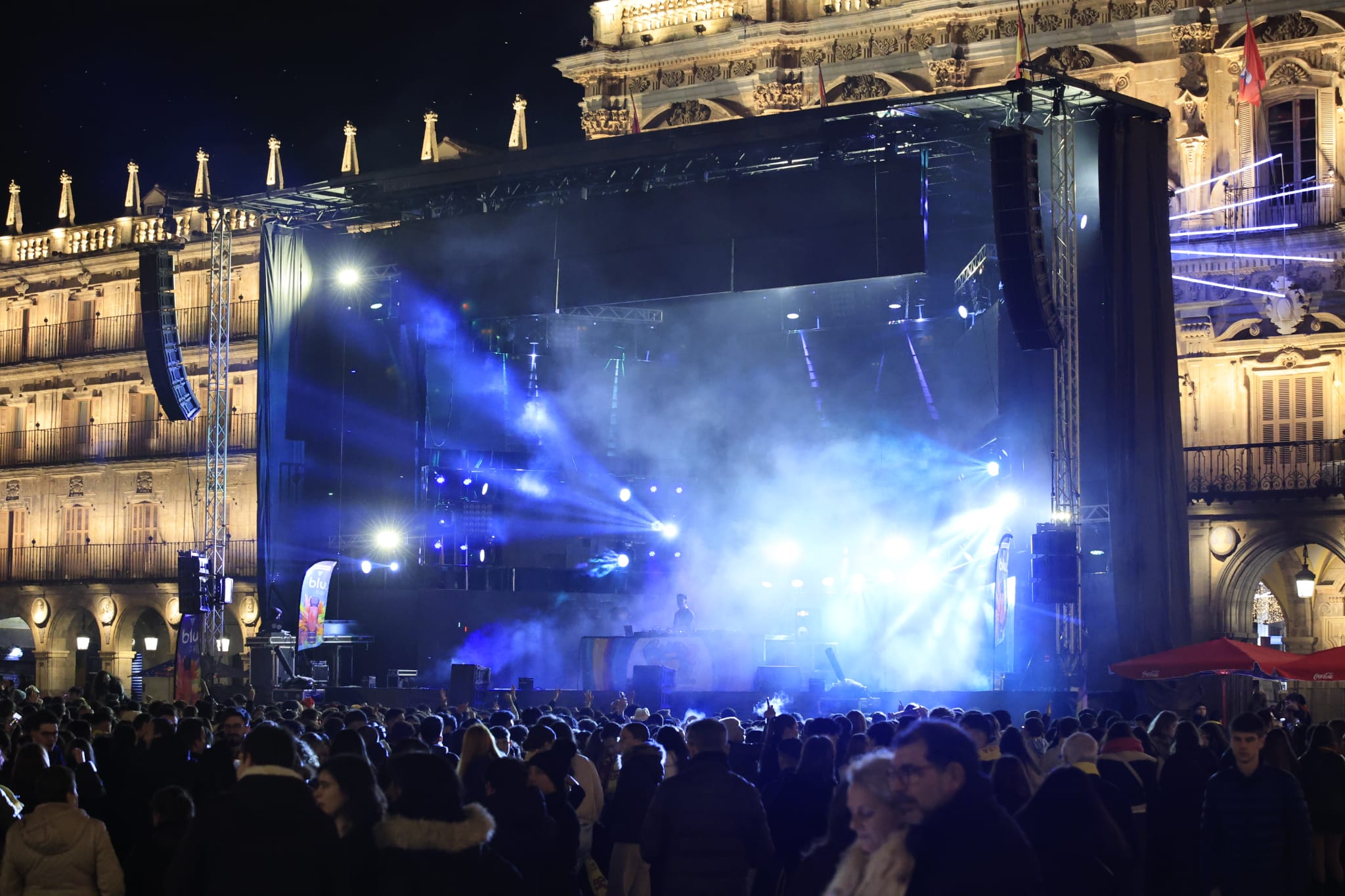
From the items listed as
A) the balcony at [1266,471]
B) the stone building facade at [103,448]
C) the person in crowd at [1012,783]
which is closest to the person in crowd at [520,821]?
the person in crowd at [1012,783]

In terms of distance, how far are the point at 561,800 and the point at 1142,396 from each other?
14414mm

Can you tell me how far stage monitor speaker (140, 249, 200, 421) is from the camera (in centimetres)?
2356

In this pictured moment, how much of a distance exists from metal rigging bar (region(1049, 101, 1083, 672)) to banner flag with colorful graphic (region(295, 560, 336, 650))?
37.0 ft

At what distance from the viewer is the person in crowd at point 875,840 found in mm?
4082

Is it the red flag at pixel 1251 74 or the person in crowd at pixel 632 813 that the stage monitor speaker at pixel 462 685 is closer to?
the person in crowd at pixel 632 813

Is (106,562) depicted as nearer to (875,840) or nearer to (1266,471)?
(1266,471)

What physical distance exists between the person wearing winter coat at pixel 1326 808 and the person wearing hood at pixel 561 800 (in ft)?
14.0

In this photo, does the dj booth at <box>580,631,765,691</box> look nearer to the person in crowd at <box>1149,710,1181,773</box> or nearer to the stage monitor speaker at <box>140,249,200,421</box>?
the stage monitor speaker at <box>140,249,200,421</box>

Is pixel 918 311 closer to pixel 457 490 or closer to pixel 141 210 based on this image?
pixel 457 490

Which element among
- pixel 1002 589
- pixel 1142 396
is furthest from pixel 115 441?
pixel 1142 396

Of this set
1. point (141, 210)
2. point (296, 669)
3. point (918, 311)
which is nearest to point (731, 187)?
point (918, 311)

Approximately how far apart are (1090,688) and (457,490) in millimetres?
13682

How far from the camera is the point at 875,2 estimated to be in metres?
28.7

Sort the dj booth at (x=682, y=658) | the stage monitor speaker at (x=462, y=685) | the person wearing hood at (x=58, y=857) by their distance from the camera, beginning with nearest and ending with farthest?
the person wearing hood at (x=58, y=857)
the stage monitor speaker at (x=462, y=685)
the dj booth at (x=682, y=658)
